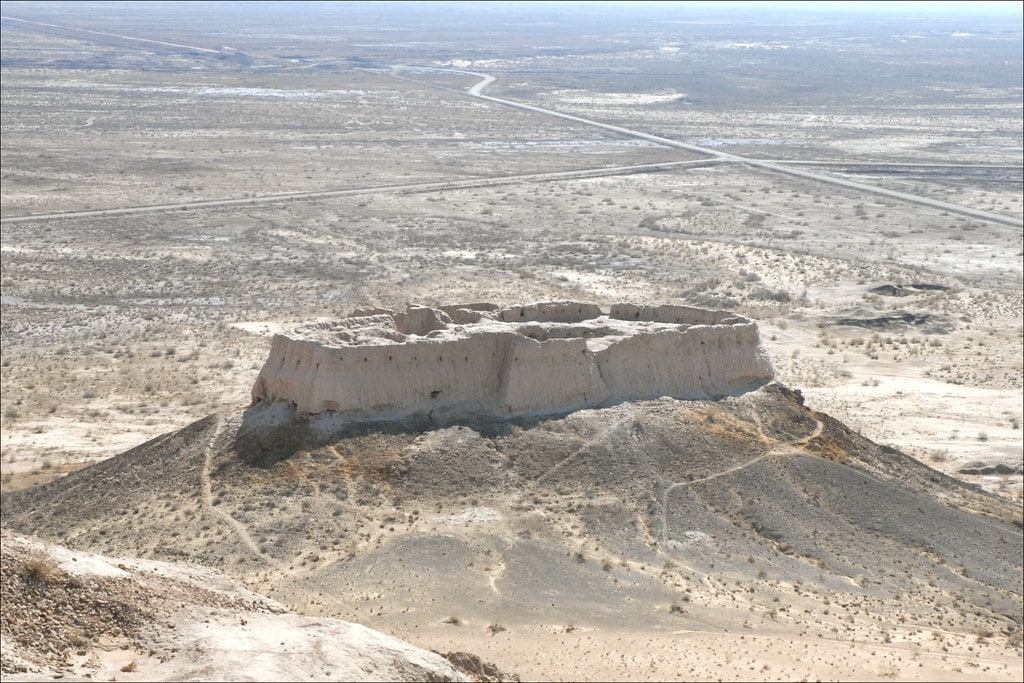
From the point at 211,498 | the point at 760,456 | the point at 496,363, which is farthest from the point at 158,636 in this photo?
the point at 760,456

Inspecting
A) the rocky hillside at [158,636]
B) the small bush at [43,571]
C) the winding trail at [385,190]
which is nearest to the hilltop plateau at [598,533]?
the rocky hillside at [158,636]

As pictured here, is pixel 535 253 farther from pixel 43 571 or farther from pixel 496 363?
pixel 43 571

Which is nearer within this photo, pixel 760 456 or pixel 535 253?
pixel 760 456

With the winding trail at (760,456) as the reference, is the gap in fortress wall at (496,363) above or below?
above

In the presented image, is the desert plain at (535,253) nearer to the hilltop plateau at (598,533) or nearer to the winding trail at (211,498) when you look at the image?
the hilltop plateau at (598,533)

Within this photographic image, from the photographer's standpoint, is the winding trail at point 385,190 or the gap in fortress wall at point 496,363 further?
the winding trail at point 385,190

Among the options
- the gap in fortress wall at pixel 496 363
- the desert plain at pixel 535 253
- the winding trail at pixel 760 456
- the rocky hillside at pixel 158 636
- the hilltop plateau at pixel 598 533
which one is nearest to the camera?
the rocky hillside at pixel 158 636

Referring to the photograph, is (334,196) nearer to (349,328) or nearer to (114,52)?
(349,328)
